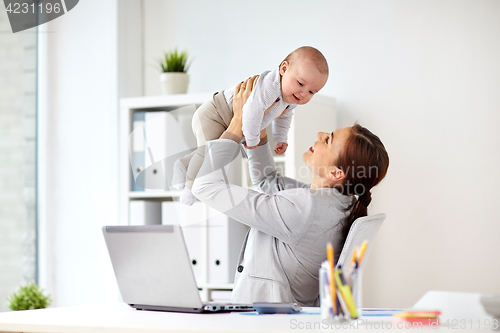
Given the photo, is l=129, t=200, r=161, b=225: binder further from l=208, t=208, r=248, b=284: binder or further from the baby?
the baby

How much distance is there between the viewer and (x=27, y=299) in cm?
287

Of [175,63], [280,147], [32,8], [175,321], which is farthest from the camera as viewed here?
[32,8]

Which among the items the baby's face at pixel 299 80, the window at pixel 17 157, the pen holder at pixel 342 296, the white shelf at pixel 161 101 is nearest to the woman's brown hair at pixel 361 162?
the baby's face at pixel 299 80

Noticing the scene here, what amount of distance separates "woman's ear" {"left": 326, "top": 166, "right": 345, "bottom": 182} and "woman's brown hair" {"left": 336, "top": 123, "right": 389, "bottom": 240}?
1 centimetres

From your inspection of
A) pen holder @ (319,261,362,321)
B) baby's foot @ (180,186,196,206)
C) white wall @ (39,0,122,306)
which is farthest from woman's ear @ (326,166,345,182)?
white wall @ (39,0,122,306)

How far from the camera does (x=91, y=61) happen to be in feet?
10.8

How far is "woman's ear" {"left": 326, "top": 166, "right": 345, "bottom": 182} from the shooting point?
1.71 meters

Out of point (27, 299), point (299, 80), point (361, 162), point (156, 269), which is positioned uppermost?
point (299, 80)

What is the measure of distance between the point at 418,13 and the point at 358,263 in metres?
1.93

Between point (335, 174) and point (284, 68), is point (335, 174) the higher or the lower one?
the lower one

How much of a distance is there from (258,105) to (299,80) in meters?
0.15

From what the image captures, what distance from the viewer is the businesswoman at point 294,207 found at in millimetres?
1604

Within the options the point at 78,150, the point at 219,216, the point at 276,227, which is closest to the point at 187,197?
the point at 276,227

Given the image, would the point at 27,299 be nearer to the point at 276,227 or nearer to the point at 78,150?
the point at 78,150
